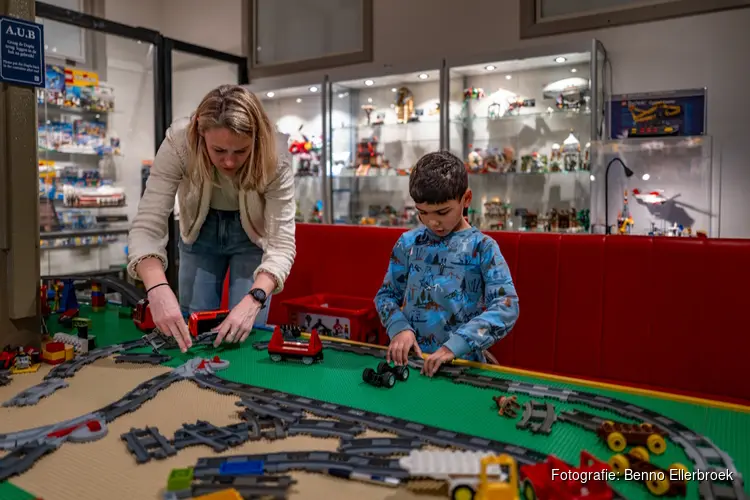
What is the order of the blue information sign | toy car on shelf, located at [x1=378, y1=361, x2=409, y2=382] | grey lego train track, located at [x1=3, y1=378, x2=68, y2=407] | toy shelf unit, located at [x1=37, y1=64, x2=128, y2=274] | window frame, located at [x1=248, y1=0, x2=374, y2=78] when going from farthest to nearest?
window frame, located at [x1=248, y1=0, x2=374, y2=78]
toy shelf unit, located at [x1=37, y1=64, x2=128, y2=274]
the blue information sign
toy car on shelf, located at [x1=378, y1=361, x2=409, y2=382]
grey lego train track, located at [x1=3, y1=378, x2=68, y2=407]

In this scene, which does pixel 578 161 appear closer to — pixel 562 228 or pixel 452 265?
pixel 562 228

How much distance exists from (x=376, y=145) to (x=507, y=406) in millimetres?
4319

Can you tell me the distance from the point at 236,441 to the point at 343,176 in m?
4.42

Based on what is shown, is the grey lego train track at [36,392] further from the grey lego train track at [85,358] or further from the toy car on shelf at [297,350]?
the toy car on shelf at [297,350]

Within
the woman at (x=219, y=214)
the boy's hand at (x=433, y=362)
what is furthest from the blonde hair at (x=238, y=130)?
the boy's hand at (x=433, y=362)

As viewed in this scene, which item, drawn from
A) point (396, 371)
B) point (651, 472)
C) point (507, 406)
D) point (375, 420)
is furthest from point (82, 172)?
point (651, 472)

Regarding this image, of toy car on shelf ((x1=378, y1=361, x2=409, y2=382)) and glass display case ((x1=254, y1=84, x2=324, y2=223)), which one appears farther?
glass display case ((x1=254, y1=84, x2=324, y2=223))

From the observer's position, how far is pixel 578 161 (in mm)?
4340

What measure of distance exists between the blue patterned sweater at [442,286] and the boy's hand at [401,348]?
0.51ft

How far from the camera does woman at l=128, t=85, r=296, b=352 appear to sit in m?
1.97

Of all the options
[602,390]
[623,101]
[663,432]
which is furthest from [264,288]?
[623,101]

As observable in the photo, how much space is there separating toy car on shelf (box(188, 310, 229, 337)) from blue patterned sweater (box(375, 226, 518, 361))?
0.58 meters

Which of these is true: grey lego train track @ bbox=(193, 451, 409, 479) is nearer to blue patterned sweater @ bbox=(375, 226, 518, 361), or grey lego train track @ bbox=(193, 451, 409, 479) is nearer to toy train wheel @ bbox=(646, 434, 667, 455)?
toy train wheel @ bbox=(646, 434, 667, 455)

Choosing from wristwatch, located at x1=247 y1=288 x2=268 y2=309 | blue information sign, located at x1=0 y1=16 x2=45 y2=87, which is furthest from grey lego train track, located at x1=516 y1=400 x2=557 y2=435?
blue information sign, located at x1=0 y1=16 x2=45 y2=87
